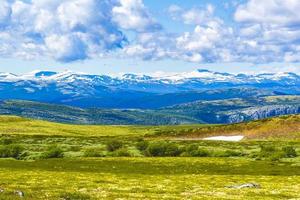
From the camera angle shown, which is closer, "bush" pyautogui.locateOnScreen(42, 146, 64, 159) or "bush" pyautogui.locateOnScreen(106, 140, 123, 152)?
"bush" pyautogui.locateOnScreen(42, 146, 64, 159)

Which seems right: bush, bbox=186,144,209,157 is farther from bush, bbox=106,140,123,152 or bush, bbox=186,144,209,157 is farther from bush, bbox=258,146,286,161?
bush, bbox=106,140,123,152

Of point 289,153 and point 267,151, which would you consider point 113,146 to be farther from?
point 289,153

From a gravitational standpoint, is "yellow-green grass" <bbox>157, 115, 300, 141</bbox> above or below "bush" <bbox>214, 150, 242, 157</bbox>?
above

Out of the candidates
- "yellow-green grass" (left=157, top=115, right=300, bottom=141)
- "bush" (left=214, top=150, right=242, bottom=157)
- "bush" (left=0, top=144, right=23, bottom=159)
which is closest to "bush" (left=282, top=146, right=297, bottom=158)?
"bush" (left=214, top=150, right=242, bottom=157)

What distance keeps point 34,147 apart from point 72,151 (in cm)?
1605

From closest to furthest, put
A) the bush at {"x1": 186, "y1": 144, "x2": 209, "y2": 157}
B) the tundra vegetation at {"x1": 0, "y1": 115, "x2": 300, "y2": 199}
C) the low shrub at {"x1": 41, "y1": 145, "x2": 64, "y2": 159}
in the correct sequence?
the tundra vegetation at {"x1": 0, "y1": 115, "x2": 300, "y2": 199} → the low shrub at {"x1": 41, "y1": 145, "x2": 64, "y2": 159} → the bush at {"x1": 186, "y1": 144, "x2": 209, "y2": 157}

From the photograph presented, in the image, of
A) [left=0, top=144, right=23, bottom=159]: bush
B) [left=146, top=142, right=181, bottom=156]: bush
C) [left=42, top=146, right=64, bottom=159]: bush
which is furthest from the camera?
[left=146, top=142, right=181, bottom=156]: bush

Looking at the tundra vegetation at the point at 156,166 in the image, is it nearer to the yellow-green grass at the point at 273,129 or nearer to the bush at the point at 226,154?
the bush at the point at 226,154

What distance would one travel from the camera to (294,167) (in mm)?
102250

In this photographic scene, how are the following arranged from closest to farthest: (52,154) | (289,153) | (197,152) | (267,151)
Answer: (289,153)
(52,154)
(197,152)
(267,151)

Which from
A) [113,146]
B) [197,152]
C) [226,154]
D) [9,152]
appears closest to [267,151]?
[226,154]

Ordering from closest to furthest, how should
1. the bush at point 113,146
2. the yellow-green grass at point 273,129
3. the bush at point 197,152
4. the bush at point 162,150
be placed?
the bush at point 197,152 → the bush at point 162,150 → the bush at point 113,146 → the yellow-green grass at point 273,129

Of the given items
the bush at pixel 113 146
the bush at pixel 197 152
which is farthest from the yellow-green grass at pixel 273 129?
the bush at pixel 113 146

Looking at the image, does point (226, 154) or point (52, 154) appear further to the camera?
point (226, 154)
